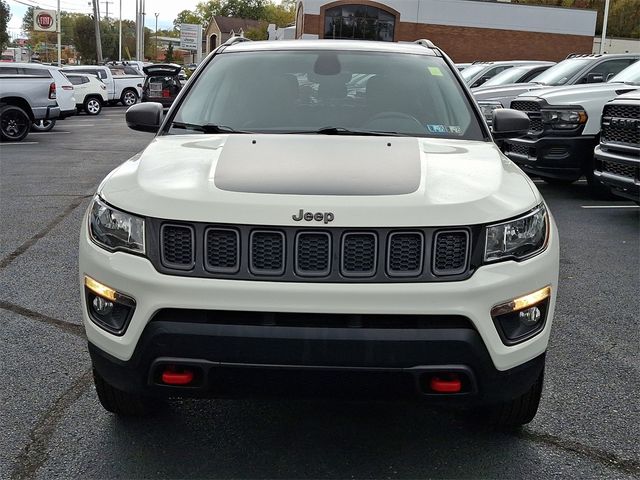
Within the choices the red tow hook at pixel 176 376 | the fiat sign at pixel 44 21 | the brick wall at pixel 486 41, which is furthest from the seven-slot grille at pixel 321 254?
the fiat sign at pixel 44 21

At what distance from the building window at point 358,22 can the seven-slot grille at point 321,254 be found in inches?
1983

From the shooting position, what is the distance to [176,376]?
2.89 meters

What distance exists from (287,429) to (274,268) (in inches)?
39.0

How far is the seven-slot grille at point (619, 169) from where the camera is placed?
820 centimetres

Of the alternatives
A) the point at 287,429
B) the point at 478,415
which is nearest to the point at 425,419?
the point at 478,415

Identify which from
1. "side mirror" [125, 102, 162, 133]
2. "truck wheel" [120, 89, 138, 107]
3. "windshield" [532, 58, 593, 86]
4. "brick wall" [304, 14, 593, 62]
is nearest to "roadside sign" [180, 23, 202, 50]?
"brick wall" [304, 14, 593, 62]

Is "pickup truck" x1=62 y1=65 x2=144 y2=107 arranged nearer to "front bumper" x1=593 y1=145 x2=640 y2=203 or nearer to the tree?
"front bumper" x1=593 y1=145 x2=640 y2=203

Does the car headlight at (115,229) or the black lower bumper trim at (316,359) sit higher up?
the car headlight at (115,229)

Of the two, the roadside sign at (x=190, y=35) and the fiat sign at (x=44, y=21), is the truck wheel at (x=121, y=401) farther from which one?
the roadside sign at (x=190, y=35)

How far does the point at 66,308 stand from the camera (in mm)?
5285

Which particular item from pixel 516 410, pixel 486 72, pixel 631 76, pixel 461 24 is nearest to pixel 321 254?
pixel 516 410

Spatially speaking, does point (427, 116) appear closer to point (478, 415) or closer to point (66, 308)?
point (478, 415)

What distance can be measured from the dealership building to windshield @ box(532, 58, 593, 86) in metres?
39.4

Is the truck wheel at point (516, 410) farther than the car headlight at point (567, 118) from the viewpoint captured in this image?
No
